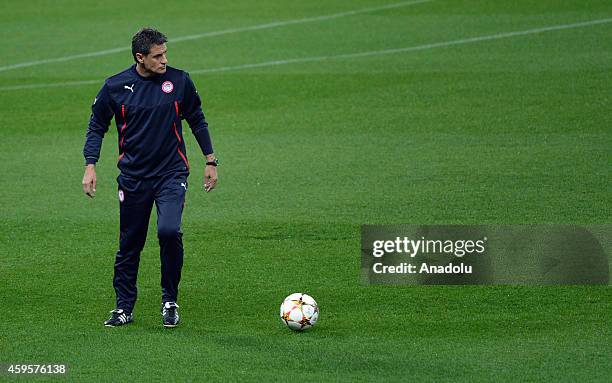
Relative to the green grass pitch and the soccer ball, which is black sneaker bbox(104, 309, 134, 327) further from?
the soccer ball

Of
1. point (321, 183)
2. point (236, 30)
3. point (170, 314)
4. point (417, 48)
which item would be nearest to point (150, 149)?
point (170, 314)

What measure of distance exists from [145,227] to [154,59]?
1224 millimetres

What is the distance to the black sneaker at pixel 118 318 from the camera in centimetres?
903

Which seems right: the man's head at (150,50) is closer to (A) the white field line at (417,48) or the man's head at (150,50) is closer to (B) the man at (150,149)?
(B) the man at (150,149)

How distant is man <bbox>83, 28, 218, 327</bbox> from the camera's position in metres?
8.87

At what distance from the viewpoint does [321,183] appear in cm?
1386

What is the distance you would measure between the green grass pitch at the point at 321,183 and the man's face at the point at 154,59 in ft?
5.98

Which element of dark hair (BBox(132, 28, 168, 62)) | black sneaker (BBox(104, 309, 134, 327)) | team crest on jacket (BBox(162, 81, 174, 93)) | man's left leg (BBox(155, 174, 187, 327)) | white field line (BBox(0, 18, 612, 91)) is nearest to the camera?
dark hair (BBox(132, 28, 168, 62))

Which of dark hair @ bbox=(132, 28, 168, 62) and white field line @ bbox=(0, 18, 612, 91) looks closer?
dark hair @ bbox=(132, 28, 168, 62)

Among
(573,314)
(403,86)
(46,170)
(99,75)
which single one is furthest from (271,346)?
(99,75)

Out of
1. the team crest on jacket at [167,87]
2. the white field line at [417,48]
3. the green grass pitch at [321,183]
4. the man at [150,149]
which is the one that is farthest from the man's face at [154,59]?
the white field line at [417,48]

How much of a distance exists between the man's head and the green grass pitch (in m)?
1.84

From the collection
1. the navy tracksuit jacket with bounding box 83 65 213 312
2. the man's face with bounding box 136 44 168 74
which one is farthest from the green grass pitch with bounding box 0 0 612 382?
the man's face with bounding box 136 44 168 74

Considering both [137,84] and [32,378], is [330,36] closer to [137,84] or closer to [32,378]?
[137,84]
